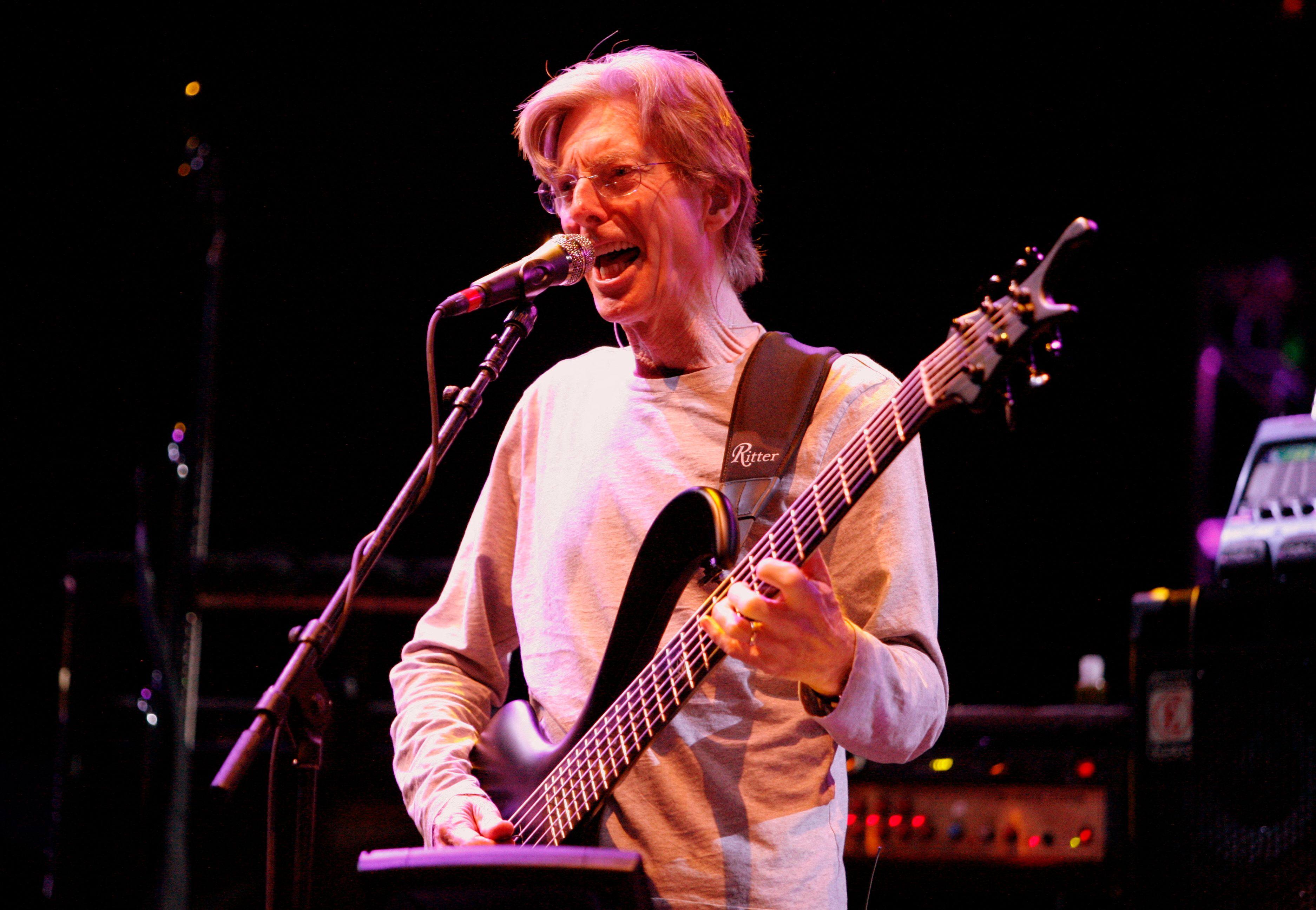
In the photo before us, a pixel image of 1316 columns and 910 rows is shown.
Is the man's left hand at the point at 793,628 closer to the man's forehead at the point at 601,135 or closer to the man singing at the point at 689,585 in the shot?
the man singing at the point at 689,585

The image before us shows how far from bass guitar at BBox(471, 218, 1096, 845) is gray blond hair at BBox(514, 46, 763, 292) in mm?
601

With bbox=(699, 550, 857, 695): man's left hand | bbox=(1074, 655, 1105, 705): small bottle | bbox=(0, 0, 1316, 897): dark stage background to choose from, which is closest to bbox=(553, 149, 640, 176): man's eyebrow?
bbox=(699, 550, 857, 695): man's left hand

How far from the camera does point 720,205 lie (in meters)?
1.98

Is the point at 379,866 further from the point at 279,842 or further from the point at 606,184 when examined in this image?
the point at 606,184

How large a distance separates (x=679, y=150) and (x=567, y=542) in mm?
683

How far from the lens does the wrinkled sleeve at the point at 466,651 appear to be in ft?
5.65

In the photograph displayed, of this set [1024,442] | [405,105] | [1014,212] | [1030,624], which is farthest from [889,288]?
[405,105]

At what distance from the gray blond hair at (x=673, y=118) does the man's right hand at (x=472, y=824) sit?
1010 mm

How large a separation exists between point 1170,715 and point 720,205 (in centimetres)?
136

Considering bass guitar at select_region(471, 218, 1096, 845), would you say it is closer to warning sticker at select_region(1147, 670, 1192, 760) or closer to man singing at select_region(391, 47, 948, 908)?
man singing at select_region(391, 47, 948, 908)

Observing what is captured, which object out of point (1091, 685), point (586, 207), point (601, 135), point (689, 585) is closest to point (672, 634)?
point (689, 585)

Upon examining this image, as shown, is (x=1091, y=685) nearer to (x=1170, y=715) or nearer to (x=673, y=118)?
(x=1170, y=715)

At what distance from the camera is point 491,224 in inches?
186

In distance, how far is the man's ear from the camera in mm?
1951
